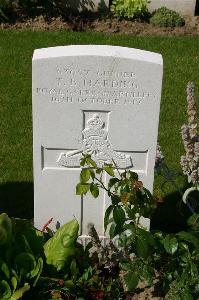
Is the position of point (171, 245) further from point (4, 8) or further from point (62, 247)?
point (4, 8)

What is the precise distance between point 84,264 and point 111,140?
2.82 ft

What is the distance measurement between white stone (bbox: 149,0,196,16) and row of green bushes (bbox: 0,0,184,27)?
6.6 inches

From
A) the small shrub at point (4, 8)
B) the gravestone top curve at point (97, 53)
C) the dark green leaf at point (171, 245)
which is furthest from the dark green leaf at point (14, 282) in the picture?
the small shrub at point (4, 8)

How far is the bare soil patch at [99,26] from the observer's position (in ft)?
29.5

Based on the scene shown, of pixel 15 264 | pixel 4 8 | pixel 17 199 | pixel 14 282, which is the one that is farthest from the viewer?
pixel 4 8

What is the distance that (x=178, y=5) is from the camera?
378 inches

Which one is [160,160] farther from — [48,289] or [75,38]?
[75,38]

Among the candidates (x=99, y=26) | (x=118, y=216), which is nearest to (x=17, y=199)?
(x=118, y=216)

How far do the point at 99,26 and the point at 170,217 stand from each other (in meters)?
4.47

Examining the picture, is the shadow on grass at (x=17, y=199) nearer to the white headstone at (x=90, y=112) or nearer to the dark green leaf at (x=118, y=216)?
the white headstone at (x=90, y=112)

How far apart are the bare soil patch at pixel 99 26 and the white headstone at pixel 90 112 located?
4.90 meters

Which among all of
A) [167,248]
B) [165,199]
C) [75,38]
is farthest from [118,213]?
[75,38]

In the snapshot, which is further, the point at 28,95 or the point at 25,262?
the point at 28,95

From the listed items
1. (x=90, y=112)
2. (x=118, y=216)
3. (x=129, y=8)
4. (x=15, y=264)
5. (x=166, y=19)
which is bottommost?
(x=15, y=264)
